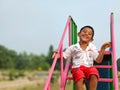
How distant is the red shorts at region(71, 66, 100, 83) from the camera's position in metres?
6.31

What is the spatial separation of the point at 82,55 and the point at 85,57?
5 cm

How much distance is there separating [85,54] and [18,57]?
3268 inches

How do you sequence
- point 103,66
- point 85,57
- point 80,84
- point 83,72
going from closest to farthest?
point 80,84 < point 83,72 < point 85,57 < point 103,66

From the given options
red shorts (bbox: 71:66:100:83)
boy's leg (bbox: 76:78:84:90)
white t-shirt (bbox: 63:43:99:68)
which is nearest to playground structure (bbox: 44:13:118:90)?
white t-shirt (bbox: 63:43:99:68)

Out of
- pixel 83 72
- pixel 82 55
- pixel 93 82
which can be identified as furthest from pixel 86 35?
pixel 93 82

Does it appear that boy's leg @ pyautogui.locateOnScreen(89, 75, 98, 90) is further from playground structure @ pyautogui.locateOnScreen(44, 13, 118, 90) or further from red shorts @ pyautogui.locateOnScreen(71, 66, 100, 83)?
playground structure @ pyautogui.locateOnScreen(44, 13, 118, 90)

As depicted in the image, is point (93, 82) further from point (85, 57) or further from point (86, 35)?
point (86, 35)

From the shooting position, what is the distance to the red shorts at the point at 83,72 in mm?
6309

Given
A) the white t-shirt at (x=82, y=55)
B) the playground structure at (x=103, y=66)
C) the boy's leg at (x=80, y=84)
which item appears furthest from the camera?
the white t-shirt at (x=82, y=55)

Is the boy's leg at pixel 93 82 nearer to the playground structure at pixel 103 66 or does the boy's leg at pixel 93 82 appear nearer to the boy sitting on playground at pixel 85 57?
the boy sitting on playground at pixel 85 57

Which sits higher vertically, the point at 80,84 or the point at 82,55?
the point at 82,55

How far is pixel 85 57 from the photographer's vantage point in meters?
6.57

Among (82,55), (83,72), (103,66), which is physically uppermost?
(82,55)

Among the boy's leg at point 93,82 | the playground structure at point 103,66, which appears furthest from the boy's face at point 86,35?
the boy's leg at point 93,82
